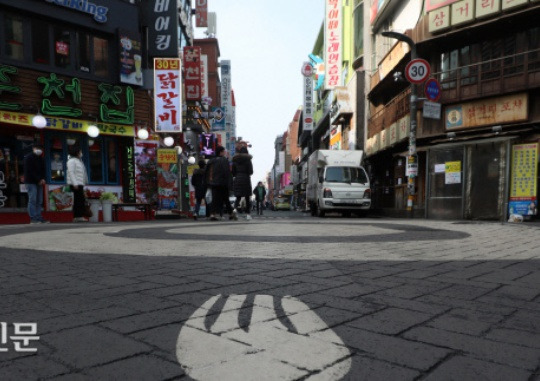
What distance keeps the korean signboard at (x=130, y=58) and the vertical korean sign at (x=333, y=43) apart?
58.6 feet

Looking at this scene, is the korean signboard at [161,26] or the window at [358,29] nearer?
the korean signboard at [161,26]

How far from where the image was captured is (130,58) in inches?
604

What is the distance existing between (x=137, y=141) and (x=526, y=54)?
547 inches

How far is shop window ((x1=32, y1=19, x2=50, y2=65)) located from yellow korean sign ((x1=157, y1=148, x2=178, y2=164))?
491cm

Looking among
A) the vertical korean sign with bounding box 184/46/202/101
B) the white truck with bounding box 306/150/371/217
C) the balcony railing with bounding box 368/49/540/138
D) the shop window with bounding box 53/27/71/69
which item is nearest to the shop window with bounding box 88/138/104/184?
the shop window with bounding box 53/27/71/69

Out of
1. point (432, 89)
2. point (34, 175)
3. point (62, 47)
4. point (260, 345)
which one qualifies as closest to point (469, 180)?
point (432, 89)

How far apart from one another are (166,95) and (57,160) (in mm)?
4799

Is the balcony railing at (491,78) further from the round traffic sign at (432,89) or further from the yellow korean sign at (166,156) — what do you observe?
the yellow korean sign at (166,156)

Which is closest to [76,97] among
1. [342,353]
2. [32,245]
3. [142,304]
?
[32,245]

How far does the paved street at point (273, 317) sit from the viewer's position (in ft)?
4.60

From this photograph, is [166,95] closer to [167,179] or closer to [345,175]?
[167,179]

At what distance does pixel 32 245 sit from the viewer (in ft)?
16.9

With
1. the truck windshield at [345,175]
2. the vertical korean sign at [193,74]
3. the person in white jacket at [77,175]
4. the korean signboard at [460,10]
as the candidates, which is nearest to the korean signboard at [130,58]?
the person in white jacket at [77,175]

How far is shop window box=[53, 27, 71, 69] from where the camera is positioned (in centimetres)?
1385
